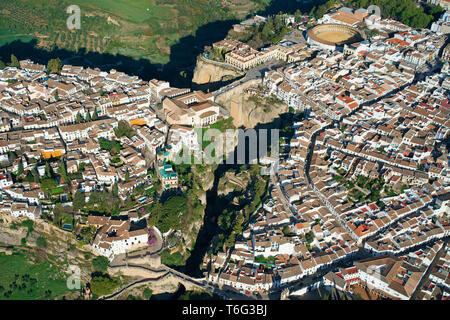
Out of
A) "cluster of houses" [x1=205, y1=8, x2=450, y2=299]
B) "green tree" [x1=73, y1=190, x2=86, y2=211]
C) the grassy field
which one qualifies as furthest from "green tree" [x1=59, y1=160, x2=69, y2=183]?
"cluster of houses" [x1=205, y1=8, x2=450, y2=299]

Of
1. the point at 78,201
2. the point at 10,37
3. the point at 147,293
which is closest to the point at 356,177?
the point at 147,293

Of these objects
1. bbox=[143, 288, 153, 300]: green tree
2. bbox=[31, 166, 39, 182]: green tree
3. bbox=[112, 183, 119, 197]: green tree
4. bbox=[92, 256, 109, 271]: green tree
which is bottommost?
bbox=[143, 288, 153, 300]: green tree

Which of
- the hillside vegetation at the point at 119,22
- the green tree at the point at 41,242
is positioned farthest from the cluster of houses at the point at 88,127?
the hillside vegetation at the point at 119,22

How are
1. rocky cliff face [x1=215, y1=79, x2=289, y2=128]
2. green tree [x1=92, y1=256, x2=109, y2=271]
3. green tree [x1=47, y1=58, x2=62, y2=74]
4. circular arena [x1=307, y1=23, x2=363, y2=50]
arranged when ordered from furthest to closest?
circular arena [x1=307, y1=23, x2=363, y2=50] < green tree [x1=47, y1=58, x2=62, y2=74] < rocky cliff face [x1=215, y1=79, x2=289, y2=128] < green tree [x1=92, y1=256, x2=109, y2=271]

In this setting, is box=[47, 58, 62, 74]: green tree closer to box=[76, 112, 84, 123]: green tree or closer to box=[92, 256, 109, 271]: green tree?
box=[76, 112, 84, 123]: green tree

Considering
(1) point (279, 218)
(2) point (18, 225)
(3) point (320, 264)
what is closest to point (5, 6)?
(2) point (18, 225)

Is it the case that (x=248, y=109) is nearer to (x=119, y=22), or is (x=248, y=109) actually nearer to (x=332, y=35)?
(x=332, y=35)

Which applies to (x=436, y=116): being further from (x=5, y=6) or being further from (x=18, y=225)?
(x=5, y=6)
